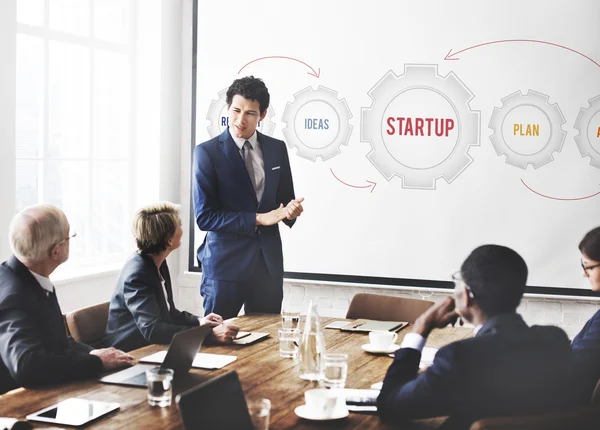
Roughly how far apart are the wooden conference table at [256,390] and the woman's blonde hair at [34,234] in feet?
1.60

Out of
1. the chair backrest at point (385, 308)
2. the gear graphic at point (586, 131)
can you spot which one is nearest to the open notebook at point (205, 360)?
the chair backrest at point (385, 308)

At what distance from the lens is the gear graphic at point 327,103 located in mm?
5574

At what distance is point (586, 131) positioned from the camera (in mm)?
5164

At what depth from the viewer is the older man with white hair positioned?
2527 millimetres

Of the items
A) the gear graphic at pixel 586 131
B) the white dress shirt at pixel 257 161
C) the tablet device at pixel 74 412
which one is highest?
the gear graphic at pixel 586 131

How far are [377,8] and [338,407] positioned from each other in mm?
3665

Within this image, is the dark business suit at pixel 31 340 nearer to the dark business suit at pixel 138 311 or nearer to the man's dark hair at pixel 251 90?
the dark business suit at pixel 138 311

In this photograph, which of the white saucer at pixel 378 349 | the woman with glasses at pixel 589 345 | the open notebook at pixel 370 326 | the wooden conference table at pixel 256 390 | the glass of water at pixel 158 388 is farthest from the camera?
the open notebook at pixel 370 326

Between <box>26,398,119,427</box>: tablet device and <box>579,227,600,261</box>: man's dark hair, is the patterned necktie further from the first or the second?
<box>26,398,119,427</box>: tablet device

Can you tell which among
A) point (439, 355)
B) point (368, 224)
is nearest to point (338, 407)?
point (439, 355)

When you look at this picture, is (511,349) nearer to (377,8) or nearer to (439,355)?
(439,355)

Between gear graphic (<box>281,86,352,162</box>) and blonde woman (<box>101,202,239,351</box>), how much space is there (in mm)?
2190

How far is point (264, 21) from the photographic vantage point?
5.70 metres

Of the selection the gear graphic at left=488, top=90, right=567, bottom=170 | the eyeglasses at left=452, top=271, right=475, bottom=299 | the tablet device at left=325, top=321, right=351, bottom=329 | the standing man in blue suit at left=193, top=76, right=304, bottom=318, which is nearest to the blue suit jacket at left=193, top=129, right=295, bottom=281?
the standing man in blue suit at left=193, top=76, right=304, bottom=318
